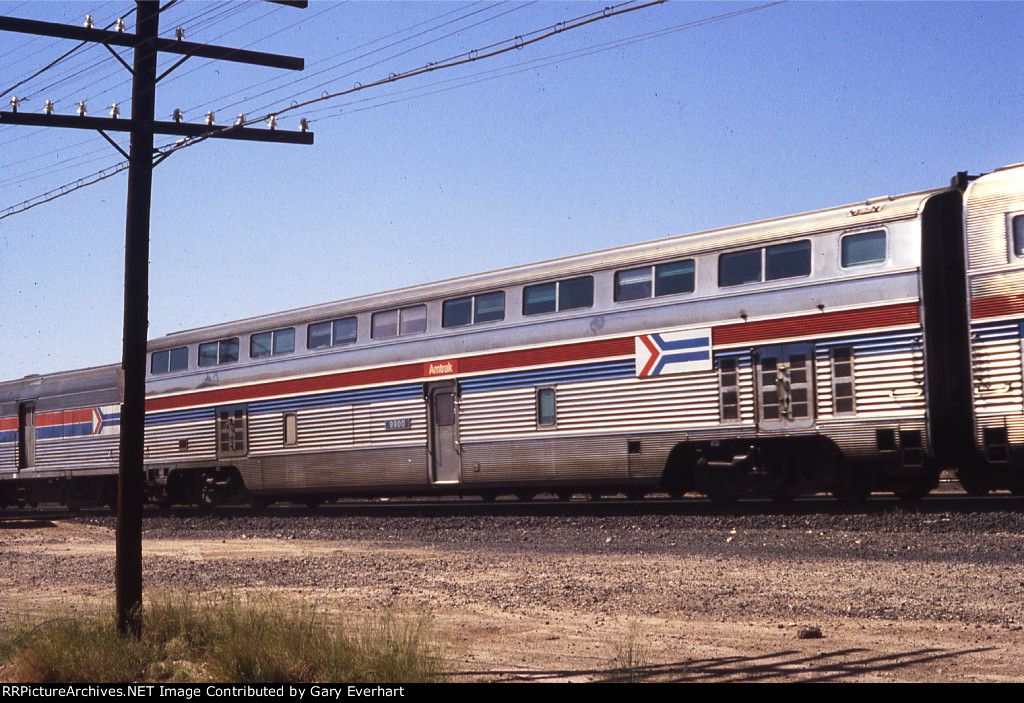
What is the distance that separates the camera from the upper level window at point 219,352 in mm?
26759

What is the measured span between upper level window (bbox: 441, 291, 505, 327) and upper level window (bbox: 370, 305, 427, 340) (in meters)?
0.63

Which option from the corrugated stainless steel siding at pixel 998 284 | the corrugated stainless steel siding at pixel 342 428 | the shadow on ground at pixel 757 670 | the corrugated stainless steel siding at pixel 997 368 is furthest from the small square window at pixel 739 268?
the shadow on ground at pixel 757 670

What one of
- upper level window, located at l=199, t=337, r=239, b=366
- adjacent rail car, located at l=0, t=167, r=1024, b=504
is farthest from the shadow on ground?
upper level window, located at l=199, t=337, r=239, b=366

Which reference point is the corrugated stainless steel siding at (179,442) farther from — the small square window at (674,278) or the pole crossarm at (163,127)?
the pole crossarm at (163,127)

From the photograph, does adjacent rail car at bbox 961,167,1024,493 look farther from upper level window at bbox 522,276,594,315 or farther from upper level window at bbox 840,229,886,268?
upper level window at bbox 522,276,594,315

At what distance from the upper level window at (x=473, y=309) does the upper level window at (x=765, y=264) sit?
4.68 m

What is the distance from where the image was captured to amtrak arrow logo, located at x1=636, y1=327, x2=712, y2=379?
18.2 metres

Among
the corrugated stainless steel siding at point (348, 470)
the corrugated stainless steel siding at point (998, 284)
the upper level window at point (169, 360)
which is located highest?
the upper level window at point (169, 360)

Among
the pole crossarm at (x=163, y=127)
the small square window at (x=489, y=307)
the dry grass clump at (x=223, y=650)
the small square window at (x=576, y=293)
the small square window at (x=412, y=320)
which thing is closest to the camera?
the dry grass clump at (x=223, y=650)

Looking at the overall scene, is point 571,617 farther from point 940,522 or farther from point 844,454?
point 844,454

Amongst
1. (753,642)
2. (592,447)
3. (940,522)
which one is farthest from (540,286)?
(753,642)

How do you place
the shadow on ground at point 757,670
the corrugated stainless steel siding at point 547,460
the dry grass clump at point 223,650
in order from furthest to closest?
the corrugated stainless steel siding at point 547,460, the dry grass clump at point 223,650, the shadow on ground at point 757,670

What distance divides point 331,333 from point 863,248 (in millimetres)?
11900

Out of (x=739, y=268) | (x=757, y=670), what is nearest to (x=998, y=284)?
(x=739, y=268)
